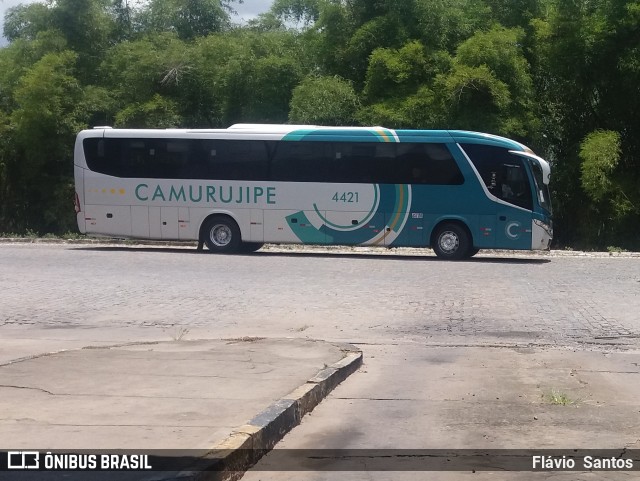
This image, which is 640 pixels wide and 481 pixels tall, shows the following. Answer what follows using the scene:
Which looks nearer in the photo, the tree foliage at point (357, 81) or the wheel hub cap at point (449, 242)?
the wheel hub cap at point (449, 242)

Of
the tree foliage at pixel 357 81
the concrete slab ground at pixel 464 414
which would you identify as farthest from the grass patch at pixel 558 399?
the tree foliage at pixel 357 81

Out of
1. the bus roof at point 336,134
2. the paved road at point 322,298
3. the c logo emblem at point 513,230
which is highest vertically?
the bus roof at point 336,134

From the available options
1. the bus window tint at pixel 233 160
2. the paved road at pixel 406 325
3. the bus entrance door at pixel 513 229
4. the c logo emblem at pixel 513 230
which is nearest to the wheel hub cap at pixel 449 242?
the paved road at pixel 406 325

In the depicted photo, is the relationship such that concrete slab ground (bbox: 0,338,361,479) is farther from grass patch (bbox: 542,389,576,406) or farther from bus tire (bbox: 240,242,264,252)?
bus tire (bbox: 240,242,264,252)

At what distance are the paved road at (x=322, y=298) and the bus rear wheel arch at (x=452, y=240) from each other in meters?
1.05

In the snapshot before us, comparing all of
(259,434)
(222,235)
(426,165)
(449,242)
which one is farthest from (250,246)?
(259,434)

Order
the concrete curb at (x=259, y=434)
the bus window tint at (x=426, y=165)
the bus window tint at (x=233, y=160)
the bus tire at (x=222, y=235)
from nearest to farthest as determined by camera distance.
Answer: the concrete curb at (x=259, y=434)
the bus window tint at (x=426, y=165)
the bus window tint at (x=233, y=160)
the bus tire at (x=222, y=235)

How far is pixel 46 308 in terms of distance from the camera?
573 inches

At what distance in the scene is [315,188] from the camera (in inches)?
1003

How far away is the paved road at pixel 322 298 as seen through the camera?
42.5 ft

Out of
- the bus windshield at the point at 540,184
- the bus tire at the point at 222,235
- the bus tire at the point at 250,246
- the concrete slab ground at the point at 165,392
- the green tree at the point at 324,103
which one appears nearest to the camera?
the concrete slab ground at the point at 165,392

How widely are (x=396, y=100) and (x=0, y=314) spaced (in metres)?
19.7

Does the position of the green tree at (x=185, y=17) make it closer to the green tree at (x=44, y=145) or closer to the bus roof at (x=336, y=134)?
the green tree at (x=44, y=145)

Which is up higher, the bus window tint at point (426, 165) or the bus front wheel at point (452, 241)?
the bus window tint at point (426, 165)
